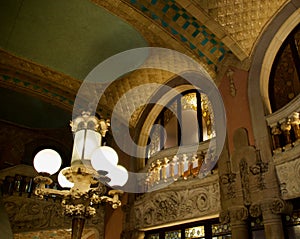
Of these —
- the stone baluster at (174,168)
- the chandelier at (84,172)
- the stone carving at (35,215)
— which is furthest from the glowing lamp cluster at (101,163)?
the stone carving at (35,215)

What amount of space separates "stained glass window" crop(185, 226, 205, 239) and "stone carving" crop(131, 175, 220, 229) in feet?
1.15

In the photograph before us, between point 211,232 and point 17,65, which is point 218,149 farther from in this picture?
point 17,65

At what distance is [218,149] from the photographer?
5.05 m

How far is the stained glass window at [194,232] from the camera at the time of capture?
5246mm

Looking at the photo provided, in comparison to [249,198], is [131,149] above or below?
above

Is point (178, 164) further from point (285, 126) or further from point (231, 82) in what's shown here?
point (285, 126)

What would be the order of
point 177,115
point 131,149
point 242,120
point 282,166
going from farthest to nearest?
point 131,149
point 177,115
point 242,120
point 282,166

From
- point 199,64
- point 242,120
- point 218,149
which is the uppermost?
point 199,64

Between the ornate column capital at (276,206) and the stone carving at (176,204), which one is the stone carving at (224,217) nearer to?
the stone carving at (176,204)

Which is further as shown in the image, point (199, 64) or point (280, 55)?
point (199, 64)

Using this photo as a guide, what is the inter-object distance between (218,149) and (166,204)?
4.42 feet

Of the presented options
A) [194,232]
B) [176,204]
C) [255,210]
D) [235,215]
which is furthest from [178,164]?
[255,210]

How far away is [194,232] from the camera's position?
536 centimetres

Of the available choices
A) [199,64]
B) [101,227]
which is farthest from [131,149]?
[199,64]
